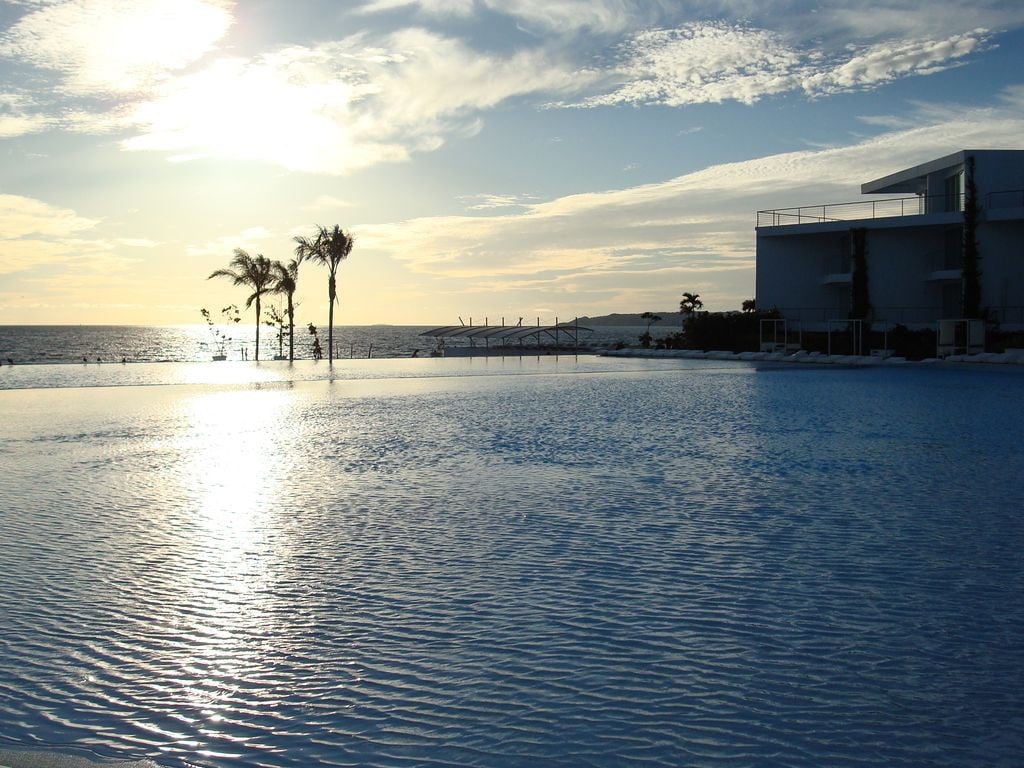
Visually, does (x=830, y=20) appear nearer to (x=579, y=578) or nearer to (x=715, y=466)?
(x=715, y=466)

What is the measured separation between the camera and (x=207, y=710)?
12.3 feet

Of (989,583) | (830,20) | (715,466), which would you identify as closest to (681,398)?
(715,466)

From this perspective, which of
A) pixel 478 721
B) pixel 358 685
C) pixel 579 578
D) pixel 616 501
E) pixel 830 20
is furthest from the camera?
pixel 830 20

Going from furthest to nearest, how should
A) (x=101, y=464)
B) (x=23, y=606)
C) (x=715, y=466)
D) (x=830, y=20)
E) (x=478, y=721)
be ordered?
1. (x=830, y=20)
2. (x=101, y=464)
3. (x=715, y=466)
4. (x=23, y=606)
5. (x=478, y=721)

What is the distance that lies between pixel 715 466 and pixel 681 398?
30.1 feet

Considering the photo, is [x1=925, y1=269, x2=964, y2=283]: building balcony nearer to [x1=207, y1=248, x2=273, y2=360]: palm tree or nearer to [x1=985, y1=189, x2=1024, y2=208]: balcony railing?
[x1=985, y1=189, x2=1024, y2=208]: balcony railing

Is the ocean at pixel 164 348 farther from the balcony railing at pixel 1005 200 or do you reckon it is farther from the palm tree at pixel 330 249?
the balcony railing at pixel 1005 200

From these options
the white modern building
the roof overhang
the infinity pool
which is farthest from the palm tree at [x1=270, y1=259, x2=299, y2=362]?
the infinity pool

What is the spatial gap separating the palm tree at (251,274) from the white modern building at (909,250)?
75.3 feet

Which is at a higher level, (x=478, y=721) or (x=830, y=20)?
(x=830, y=20)

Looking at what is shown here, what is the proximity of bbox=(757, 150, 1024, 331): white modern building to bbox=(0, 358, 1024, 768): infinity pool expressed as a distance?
29664mm

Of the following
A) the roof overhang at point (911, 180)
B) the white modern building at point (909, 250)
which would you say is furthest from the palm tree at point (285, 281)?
the roof overhang at point (911, 180)

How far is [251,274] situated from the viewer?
147ft

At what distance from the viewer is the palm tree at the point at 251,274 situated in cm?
4441
